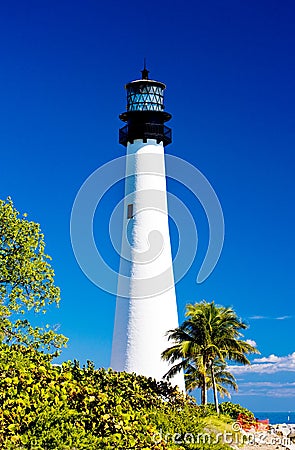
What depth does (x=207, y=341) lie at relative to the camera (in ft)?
88.6

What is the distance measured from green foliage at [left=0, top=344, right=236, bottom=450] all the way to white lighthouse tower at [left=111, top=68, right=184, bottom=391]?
10.1 meters

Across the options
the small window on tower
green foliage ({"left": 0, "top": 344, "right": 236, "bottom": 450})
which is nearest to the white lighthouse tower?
the small window on tower

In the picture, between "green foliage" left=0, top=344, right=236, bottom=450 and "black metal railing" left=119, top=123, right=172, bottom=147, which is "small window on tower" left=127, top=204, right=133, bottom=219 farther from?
"green foliage" left=0, top=344, right=236, bottom=450

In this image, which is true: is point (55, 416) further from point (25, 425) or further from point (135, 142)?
point (135, 142)

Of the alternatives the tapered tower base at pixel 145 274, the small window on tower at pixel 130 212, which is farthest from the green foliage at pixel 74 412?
the small window on tower at pixel 130 212

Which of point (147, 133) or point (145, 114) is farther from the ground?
point (145, 114)

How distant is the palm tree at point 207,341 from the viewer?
88.4 ft

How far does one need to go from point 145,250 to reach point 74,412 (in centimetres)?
1704

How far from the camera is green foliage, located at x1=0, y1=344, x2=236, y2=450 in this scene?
12.1 metres

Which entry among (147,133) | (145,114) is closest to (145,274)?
(147,133)

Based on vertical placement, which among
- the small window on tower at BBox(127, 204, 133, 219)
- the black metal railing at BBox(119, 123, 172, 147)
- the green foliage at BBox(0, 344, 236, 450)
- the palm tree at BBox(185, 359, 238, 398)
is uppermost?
the black metal railing at BBox(119, 123, 172, 147)

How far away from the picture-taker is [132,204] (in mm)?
30906

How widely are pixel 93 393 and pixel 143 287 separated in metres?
14.7

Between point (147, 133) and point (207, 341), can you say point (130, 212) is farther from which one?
point (207, 341)
